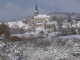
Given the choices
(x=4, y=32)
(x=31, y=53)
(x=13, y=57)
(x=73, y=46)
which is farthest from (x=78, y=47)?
(x=4, y=32)

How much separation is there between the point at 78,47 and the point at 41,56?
9.17ft

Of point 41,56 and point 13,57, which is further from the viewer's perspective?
point 41,56

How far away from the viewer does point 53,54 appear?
10.8 m

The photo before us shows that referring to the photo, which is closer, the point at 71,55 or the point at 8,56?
the point at 8,56

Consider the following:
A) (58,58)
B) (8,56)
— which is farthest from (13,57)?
(58,58)

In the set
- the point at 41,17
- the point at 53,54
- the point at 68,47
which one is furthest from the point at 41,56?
the point at 41,17

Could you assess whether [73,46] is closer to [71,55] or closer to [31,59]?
[71,55]

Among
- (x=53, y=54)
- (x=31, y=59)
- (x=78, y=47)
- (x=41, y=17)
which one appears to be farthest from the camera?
(x=41, y=17)

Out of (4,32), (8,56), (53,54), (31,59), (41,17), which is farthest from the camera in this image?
(41,17)

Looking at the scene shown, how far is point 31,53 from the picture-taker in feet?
36.7

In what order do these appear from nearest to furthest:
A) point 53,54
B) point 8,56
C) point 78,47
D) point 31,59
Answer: point 8,56
point 31,59
point 53,54
point 78,47

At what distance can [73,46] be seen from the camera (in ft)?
42.2

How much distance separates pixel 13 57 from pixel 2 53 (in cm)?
46

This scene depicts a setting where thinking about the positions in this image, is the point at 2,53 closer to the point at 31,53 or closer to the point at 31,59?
the point at 31,59
